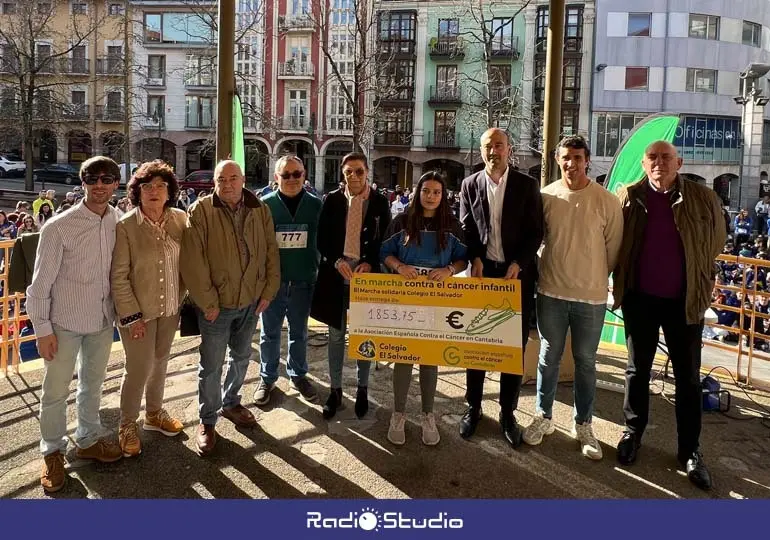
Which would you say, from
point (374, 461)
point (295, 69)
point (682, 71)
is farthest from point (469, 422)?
point (295, 69)

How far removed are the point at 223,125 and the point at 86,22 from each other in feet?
127

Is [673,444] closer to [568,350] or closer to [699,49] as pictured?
[568,350]

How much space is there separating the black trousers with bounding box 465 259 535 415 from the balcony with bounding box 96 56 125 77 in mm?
38207

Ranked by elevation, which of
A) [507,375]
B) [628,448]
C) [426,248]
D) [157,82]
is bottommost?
[628,448]

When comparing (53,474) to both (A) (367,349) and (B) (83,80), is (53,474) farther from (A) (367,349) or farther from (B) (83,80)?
(B) (83,80)

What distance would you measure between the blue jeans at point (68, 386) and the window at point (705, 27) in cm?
3709

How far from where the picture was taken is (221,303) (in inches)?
139

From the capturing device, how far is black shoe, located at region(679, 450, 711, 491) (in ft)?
10.7

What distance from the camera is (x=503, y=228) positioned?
3588mm

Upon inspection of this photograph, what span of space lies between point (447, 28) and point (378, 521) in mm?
36194

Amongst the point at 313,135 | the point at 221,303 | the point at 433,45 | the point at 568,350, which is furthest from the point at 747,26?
the point at 221,303

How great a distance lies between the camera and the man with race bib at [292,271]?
409 cm

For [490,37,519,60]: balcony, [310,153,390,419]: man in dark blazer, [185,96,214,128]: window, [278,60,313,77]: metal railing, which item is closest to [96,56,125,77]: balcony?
[185,96,214,128]: window

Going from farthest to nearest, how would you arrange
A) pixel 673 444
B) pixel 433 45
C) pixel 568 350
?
pixel 433 45 < pixel 568 350 < pixel 673 444
